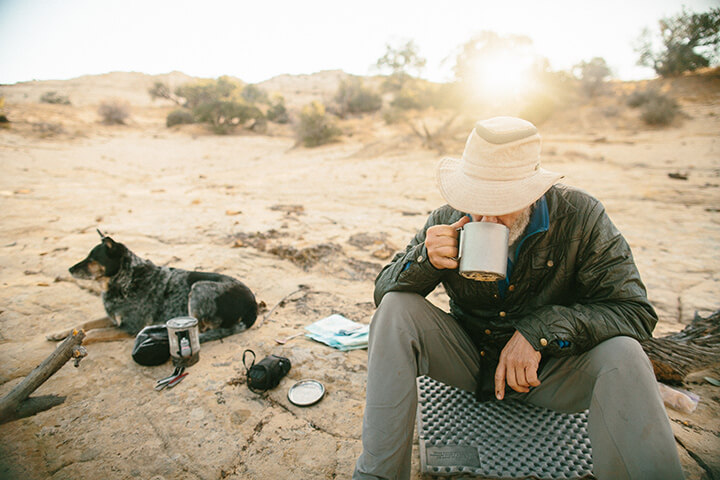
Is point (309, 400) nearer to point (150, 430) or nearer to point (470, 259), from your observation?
point (150, 430)

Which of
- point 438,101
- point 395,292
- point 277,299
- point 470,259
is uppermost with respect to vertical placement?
point 438,101

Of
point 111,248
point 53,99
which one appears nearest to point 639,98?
point 111,248

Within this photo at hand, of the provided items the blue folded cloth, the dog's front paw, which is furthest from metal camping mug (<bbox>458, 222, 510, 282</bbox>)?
the dog's front paw

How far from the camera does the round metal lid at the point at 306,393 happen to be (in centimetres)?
215

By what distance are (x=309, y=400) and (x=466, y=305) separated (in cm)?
111

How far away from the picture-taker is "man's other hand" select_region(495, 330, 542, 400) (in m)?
1.47

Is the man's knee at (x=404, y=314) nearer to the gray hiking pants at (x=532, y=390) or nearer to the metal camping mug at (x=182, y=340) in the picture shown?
the gray hiking pants at (x=532, y=390)

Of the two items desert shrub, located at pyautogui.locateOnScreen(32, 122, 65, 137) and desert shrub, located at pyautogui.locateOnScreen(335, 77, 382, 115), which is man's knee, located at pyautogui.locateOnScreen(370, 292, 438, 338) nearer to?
desert shrub, located at pyautogui.locateOnScreen(32, 122, 65, 137)

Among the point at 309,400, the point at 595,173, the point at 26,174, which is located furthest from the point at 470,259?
the point at 26,174

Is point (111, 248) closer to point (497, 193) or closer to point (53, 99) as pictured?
point (497, 193)

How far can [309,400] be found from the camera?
7.11ft

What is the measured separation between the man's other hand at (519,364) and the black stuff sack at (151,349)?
225cm

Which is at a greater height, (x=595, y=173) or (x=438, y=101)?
(x=438, y=101)

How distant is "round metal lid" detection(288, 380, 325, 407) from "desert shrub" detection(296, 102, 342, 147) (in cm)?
1380
